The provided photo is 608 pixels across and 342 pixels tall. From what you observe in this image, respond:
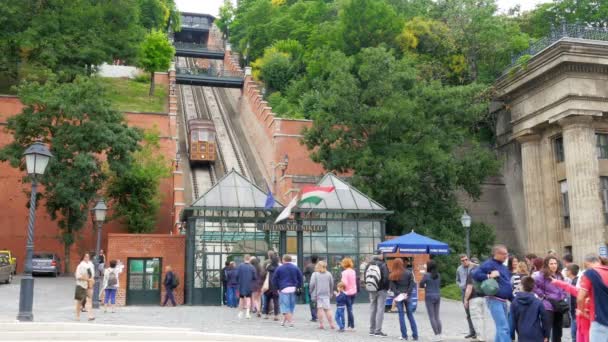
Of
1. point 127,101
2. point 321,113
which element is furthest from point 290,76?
point 321,113

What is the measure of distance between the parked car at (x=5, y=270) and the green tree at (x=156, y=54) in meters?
32.7

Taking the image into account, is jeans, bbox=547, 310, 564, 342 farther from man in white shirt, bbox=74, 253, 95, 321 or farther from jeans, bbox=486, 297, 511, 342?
man in white shirt, bbox=74, 253, 95, 321

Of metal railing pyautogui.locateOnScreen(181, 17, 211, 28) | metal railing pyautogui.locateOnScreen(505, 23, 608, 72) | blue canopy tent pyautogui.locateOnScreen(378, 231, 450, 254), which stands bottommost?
blue canopy tent pyautogui.locateOnScreen(378, 231, 450, 254)

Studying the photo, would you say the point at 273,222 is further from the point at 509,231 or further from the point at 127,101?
the point at 127,101

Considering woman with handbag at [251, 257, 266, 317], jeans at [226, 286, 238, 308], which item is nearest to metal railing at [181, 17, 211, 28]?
jeans at [226, 286, 238, 308]

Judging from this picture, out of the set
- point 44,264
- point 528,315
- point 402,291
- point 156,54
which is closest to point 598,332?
point 528,315

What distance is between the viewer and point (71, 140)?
30953mm

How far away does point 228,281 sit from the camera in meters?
20.5

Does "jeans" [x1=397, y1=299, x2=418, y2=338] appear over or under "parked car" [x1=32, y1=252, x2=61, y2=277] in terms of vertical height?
under

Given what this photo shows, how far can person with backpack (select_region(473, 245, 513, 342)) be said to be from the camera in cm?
956

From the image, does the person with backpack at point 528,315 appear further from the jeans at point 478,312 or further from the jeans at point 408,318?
the jeans at point 408,318

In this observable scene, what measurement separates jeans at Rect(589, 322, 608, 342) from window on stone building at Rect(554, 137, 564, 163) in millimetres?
29773

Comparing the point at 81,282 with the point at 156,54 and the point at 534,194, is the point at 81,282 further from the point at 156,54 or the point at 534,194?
the point at 156,54

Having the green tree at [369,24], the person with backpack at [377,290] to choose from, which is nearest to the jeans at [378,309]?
the person with backpack at [377,290]
